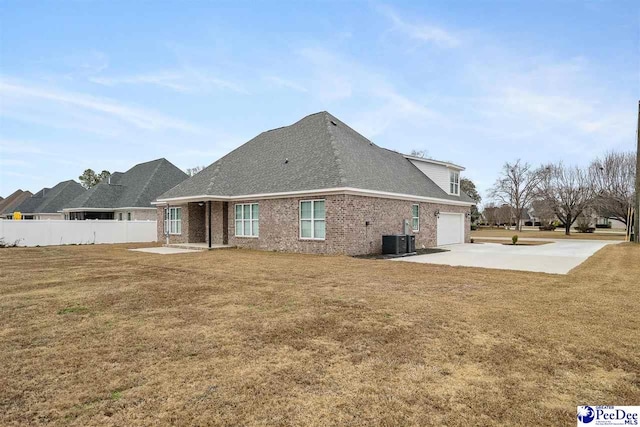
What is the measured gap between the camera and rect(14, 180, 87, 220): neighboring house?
128 feet

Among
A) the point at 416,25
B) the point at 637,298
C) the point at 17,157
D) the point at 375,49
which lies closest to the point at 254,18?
the point at 375,49

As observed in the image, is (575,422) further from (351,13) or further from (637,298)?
(351,13)

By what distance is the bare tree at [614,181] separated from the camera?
3781cm

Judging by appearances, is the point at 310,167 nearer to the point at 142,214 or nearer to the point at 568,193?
the point at 142,214

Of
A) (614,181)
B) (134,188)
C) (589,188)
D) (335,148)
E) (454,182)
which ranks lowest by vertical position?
(454,182)

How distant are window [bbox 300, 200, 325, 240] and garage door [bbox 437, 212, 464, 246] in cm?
950

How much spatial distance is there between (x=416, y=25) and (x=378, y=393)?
15706 millimetres

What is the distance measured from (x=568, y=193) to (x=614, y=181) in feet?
14.3

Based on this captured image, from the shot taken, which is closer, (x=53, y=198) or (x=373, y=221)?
(x=373, y=221)

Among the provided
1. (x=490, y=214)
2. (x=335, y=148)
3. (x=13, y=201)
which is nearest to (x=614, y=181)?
(x=490, y=214)

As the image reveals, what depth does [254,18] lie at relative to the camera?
15281 millimetres

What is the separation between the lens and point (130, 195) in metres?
32.9

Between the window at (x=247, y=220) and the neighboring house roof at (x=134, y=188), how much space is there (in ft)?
50.1

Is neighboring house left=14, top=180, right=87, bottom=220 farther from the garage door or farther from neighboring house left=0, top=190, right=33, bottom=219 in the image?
the garage door
